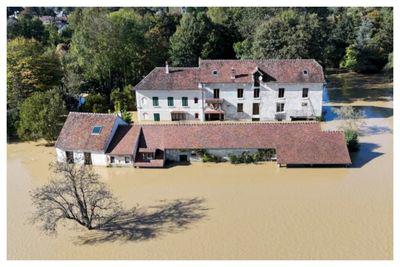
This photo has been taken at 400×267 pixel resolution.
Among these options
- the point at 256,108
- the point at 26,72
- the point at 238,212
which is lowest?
the point at 238,212

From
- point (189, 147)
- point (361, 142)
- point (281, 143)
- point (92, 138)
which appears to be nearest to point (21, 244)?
point (92, 138)

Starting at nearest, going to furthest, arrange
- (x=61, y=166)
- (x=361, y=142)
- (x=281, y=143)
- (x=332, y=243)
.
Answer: (x=332, y=243), (x=61, y=166), (x=281, y=143), (x=361, y=142)

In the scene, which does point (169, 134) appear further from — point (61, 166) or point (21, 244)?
point (21, 244)

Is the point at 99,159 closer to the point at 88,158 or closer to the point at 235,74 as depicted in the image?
the point at 88,158

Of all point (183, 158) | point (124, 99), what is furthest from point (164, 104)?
point (183, 158)

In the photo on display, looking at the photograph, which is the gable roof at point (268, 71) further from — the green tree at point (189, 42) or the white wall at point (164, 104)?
the green tree at point (189, 42)

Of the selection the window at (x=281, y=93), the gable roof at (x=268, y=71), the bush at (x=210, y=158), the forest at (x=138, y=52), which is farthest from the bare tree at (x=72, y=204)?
the window at (x=281, y=93)

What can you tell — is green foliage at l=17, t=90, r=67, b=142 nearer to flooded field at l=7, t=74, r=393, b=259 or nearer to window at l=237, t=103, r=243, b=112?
flooded field at l=7, t=74, r=393, b=259
